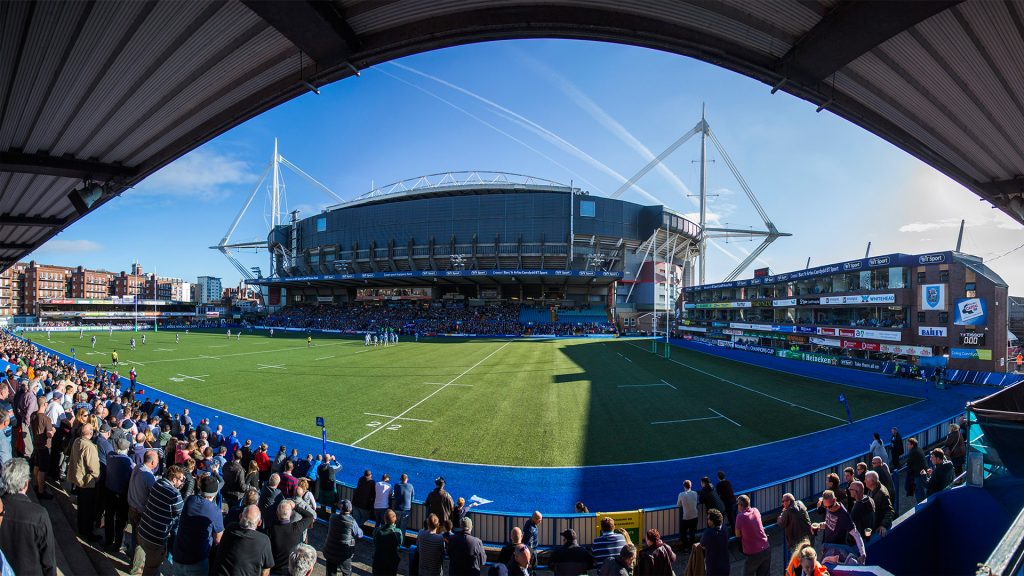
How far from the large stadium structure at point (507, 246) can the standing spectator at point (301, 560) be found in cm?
5842

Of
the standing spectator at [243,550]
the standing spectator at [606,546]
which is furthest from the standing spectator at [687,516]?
the standing spectator at [243,550]

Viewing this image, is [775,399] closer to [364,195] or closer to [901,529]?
[901,529]

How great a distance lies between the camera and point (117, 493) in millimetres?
5738

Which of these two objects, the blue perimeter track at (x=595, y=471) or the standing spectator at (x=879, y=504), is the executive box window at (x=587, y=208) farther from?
the standing spectator at (x=879, y=504)

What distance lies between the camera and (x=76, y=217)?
1288 centimetres

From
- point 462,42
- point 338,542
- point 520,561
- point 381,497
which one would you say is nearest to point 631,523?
point 520,561

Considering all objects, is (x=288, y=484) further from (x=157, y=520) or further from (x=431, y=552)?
Answer: (x=431, y=552)

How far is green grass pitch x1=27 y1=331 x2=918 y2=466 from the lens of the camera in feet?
41.8

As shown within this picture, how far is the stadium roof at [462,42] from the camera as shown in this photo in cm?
517

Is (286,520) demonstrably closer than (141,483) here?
Yes

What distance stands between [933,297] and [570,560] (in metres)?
32.1

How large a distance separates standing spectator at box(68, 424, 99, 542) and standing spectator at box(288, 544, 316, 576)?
457 centimetres

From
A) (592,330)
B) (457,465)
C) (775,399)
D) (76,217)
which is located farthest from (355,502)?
(592,330)

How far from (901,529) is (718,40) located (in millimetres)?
7111
